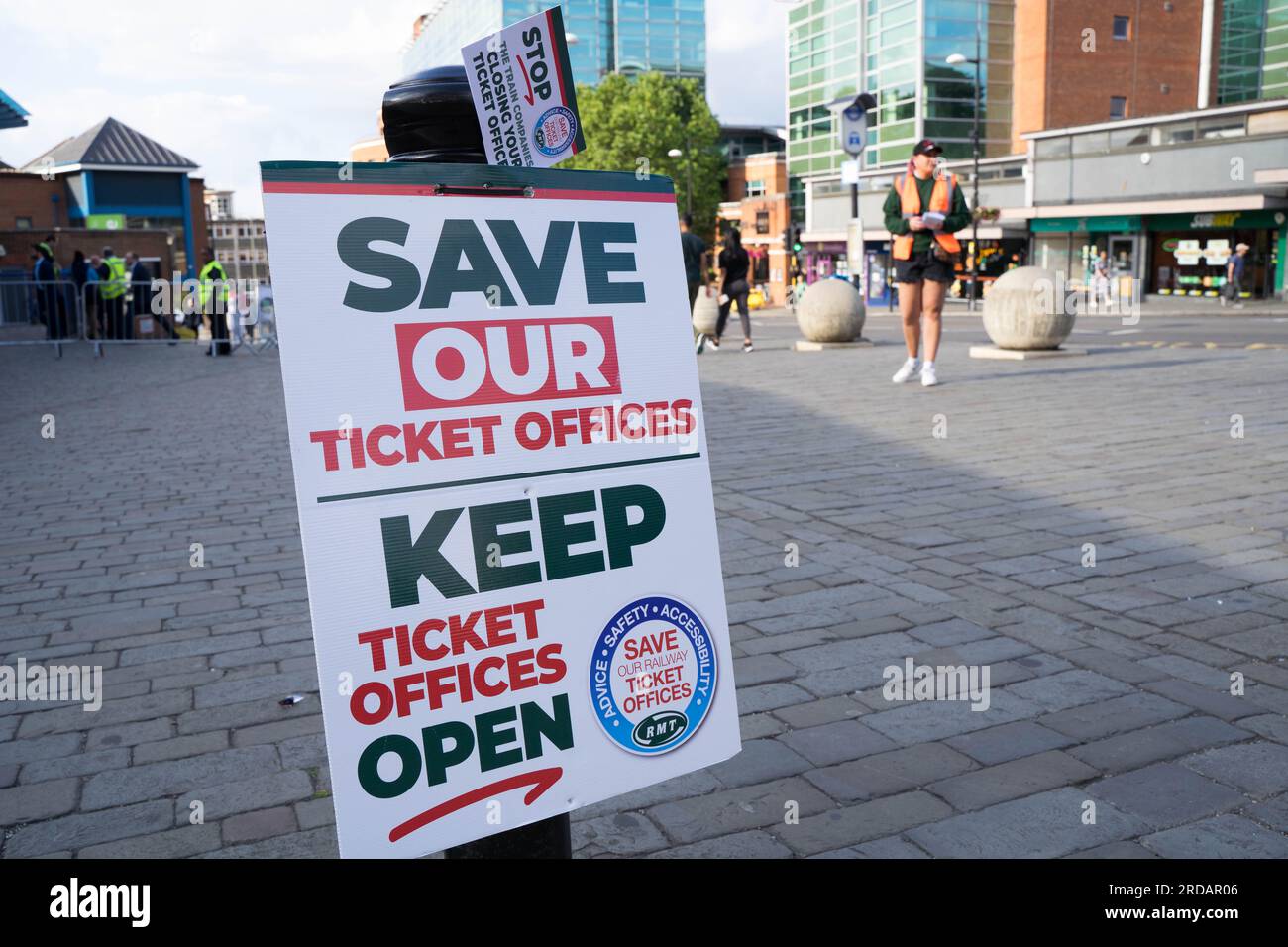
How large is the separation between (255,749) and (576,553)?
1699 mm

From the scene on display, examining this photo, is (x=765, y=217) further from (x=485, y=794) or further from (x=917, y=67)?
(x=485, y=794)

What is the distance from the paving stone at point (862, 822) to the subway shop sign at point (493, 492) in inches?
19.7

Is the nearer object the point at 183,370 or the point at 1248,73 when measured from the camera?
the point at 183,370

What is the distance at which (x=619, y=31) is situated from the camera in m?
89.4

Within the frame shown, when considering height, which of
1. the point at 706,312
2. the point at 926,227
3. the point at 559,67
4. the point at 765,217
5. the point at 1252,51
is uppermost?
the point at 1252,51

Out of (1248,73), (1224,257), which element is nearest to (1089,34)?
(1248,73)

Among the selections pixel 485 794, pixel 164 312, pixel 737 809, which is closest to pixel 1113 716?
pixel 737 809

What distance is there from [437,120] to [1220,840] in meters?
2.42

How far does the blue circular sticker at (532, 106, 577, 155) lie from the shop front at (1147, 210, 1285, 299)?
128 feet

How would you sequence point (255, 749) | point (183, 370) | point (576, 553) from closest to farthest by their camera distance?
point (576, 553)
point (255, 749)
point (183, 370)

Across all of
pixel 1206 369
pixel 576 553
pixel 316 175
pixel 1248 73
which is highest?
pixel 1248 73

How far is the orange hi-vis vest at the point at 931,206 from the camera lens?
10.6m

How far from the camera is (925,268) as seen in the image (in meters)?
10.8
